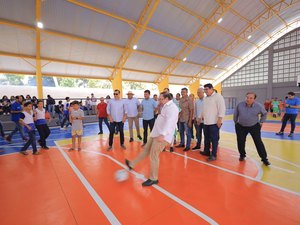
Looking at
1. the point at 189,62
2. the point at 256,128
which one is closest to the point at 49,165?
the point at 256,128

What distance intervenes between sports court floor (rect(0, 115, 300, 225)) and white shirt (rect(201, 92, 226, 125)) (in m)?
1.21

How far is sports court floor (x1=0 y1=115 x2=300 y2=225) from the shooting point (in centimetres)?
237

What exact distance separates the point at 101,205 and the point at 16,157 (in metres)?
4.28

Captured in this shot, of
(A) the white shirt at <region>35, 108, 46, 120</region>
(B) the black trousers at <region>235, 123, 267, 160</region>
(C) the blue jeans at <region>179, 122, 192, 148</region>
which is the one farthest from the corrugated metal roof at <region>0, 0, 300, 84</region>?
(B) the black trousers at <region>235, 123, 267, 160</region>

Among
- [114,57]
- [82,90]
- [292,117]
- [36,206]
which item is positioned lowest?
[36,206]

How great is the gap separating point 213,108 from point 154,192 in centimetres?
268

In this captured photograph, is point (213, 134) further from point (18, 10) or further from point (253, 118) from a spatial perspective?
point (18, 10)

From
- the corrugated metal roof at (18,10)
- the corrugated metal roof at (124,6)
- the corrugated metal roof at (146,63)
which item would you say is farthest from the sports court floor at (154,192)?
the corrugated metal roof at (146,63)

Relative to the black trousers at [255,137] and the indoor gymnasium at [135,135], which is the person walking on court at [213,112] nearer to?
the indoor gymnasium at [135,135]

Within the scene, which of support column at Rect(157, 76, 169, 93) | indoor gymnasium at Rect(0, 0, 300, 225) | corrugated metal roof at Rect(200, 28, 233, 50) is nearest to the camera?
indoor gymnasium at Rect(0, 0, 300, 225)

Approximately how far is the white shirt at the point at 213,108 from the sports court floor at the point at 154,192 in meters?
1.21

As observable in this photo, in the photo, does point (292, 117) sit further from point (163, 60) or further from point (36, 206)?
point (163, 60)

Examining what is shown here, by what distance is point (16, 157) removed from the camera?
5.16 m

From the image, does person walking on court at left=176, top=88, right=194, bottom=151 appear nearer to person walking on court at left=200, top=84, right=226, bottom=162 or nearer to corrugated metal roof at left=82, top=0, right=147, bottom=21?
person walking on court at left=200, top=84, right=226, bottom=162
